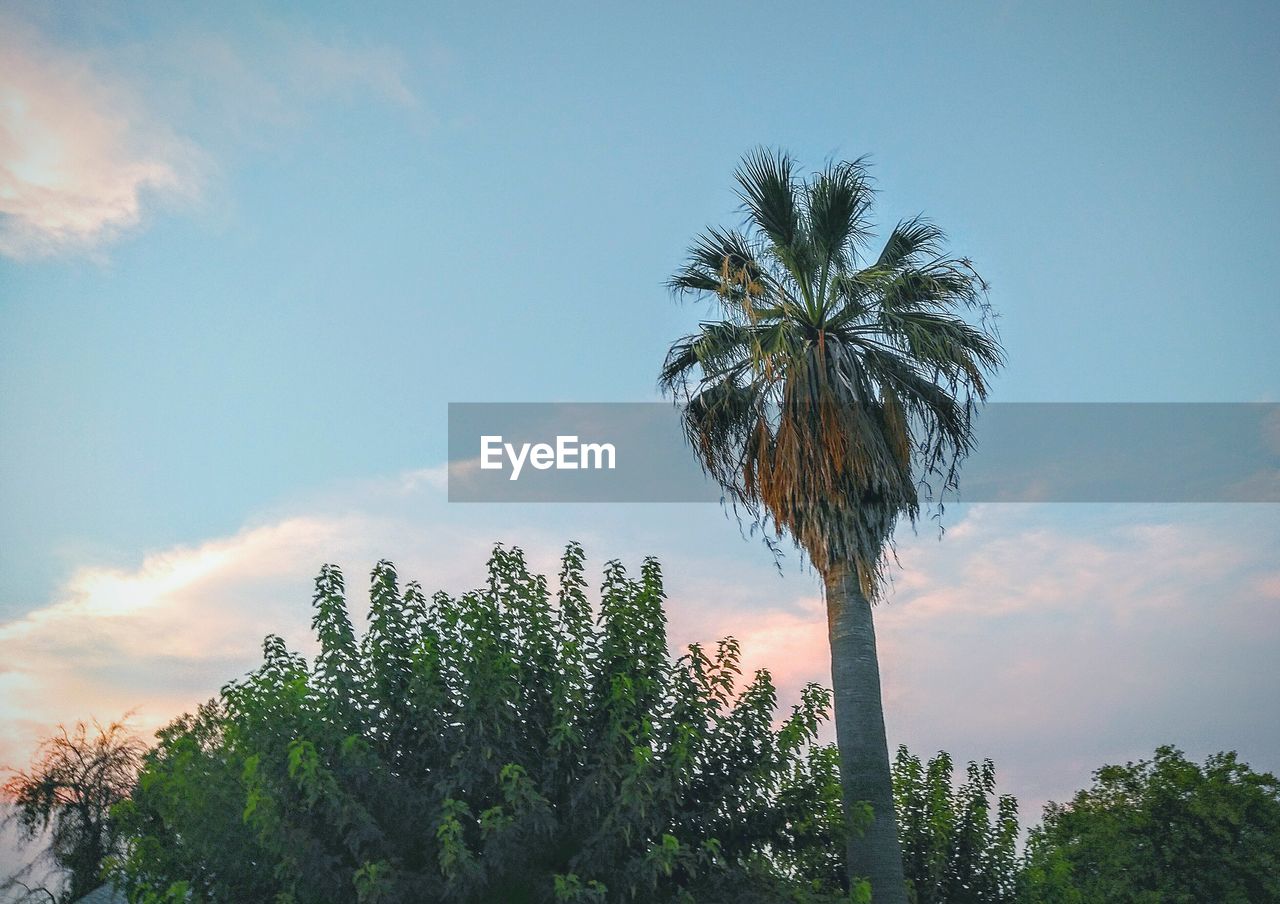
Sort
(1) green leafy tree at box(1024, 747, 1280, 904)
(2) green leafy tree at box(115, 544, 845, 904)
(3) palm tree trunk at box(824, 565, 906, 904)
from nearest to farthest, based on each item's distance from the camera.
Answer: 1. (2) green leafy tree at box(115, 544, 845, 904)
2. (3) palm tree trunk at box(824, 565, 906, 904)
3. (1) green leafy tree at box(1024, 747, 1280, 904)

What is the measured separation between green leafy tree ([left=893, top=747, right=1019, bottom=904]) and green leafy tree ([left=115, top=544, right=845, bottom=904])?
752 centimetres

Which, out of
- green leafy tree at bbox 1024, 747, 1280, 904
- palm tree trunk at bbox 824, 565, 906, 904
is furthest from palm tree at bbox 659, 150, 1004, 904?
green leafy tree at bbox 1024, 747, 1280, 904

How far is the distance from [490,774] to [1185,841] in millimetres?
Result: 30261

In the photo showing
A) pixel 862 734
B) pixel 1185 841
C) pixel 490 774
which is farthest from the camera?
pixel 1185 841

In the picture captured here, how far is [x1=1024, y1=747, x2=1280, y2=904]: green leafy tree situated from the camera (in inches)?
1410

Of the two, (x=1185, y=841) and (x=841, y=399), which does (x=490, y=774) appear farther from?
(x=1185, y=841)

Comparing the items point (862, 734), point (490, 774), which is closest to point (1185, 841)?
point (862, 734)

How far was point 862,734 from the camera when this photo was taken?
61.2ft

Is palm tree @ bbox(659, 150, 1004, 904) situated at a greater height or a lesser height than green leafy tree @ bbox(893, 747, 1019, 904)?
greater

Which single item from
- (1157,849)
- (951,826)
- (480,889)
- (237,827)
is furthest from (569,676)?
(1157,849)

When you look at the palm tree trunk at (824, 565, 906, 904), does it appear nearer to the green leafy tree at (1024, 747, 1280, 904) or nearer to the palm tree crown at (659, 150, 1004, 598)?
the palm tree crown at (659, 150, 1004, 598)

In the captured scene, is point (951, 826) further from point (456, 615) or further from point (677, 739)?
point (456, 615)

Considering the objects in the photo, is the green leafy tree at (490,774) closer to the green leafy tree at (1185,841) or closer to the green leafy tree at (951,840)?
the green leafy tree at (951,840)

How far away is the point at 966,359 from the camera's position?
66.3 feet
